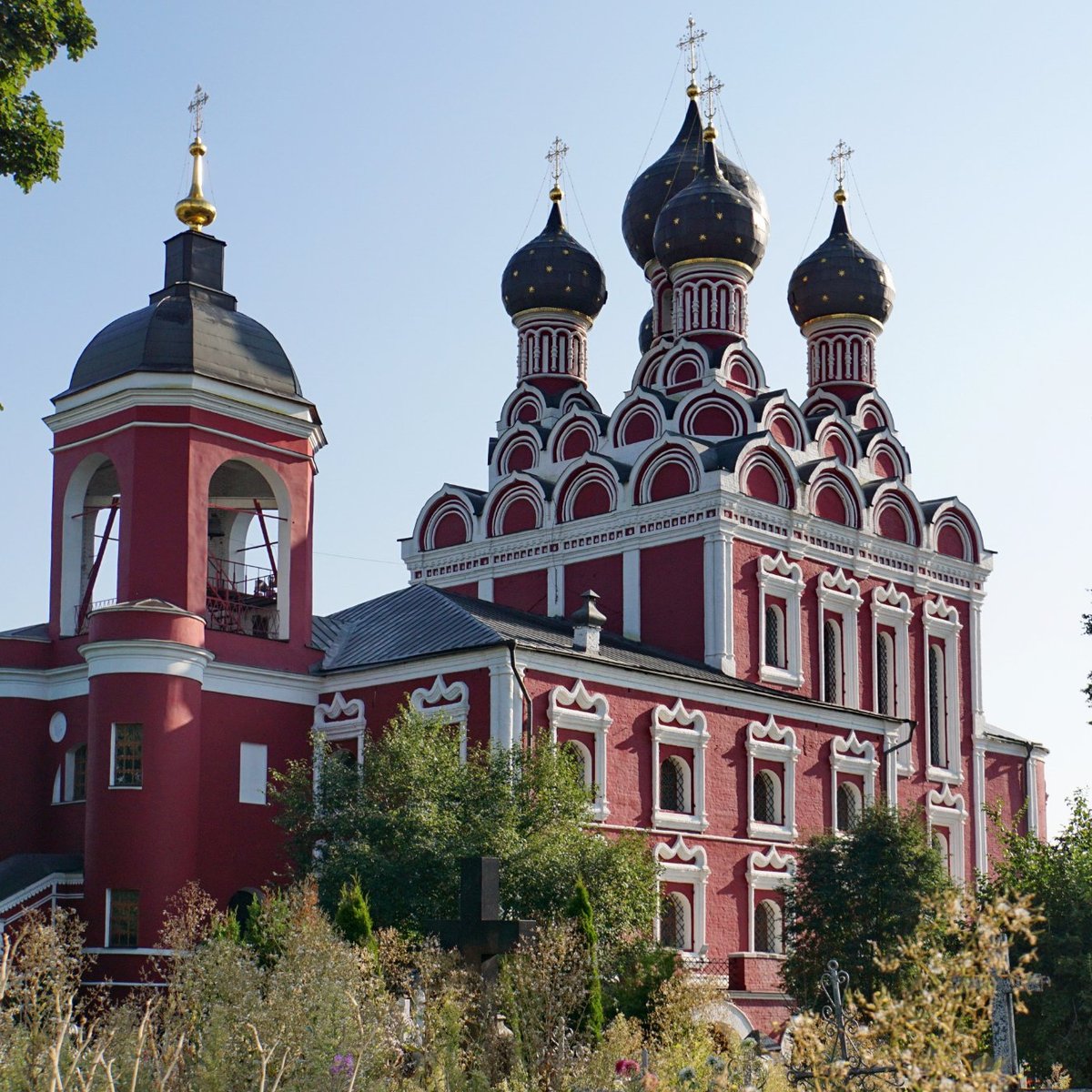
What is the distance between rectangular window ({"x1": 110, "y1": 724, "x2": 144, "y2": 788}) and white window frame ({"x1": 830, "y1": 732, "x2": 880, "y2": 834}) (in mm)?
10191

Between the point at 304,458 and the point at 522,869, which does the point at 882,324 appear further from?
the point at 522,869

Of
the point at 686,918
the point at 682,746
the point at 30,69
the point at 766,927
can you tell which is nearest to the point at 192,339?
the point at 682,746

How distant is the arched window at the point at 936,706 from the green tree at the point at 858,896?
27.6ft

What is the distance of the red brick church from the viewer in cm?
2100

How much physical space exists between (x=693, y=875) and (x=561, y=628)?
3881 mm

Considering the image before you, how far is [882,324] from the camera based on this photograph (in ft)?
106

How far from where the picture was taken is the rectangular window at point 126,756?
2033 cm

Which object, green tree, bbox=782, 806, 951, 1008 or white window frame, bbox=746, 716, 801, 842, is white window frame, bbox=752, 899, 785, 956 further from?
green tree, bbox=782, 806, 951, 1008

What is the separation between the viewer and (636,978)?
17750mm

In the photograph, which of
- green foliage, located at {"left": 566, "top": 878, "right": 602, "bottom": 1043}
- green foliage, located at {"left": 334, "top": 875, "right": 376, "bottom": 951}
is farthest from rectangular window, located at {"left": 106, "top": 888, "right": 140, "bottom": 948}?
green foliage, located at {"left": 566, "top": 878, "right": 602, "bottom": 1043}

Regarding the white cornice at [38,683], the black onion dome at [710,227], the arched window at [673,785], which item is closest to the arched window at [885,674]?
the arched window at [673,785]

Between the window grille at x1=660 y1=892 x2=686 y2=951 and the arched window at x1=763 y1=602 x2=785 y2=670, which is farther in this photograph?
the arched window at x1=763 y1=602 x2=785 y2=670

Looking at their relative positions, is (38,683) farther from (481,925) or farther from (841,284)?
(841,284)

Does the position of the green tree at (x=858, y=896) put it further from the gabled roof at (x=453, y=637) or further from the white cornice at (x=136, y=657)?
the white cornice at (x=136, y=657)
